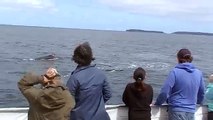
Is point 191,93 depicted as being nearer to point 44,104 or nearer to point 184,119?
point 184,119

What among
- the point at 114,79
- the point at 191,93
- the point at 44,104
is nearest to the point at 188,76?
the point at 191,93

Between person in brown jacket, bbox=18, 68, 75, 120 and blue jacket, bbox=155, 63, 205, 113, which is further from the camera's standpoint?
blue jacket, bbox=155, 63, 205, 113

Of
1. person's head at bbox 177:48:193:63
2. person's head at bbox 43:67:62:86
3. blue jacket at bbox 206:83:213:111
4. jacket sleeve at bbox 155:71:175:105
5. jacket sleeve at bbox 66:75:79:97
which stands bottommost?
blue jacket at bbox 206:83:213:111

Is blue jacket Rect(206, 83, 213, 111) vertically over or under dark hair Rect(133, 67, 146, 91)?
under

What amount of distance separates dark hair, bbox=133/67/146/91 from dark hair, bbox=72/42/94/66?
1.31 meters

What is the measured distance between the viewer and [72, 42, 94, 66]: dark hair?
227 inches

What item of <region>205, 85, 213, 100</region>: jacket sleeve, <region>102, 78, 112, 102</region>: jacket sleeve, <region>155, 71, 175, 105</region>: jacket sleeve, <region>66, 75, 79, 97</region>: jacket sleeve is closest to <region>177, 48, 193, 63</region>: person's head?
<region>155, 71, 175, 105</region>: jacket sleeve

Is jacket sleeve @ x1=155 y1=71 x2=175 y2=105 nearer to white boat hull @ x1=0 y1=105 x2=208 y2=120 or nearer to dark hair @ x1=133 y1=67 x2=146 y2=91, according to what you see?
dark hair @ x1=133 y1=67 x2=146 y2=91

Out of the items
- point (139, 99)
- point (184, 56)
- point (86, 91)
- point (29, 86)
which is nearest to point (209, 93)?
point (184, 56)

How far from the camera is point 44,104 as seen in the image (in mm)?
5418

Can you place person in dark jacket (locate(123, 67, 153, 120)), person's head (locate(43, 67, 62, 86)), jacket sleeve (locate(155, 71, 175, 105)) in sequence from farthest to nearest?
person in dark jacket (locate(123, 67, 153, 120))
jacket sleeve (locate(155, 71, 175, 105))
person's head (locate(43, 67, 62, 86))

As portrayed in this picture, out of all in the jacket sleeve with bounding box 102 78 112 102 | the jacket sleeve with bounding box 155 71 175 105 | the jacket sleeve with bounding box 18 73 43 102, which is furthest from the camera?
the jacket sleeve with bounding box 155 71 175 105

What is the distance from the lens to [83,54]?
578 cm

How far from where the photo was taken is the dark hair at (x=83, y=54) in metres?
5.76
